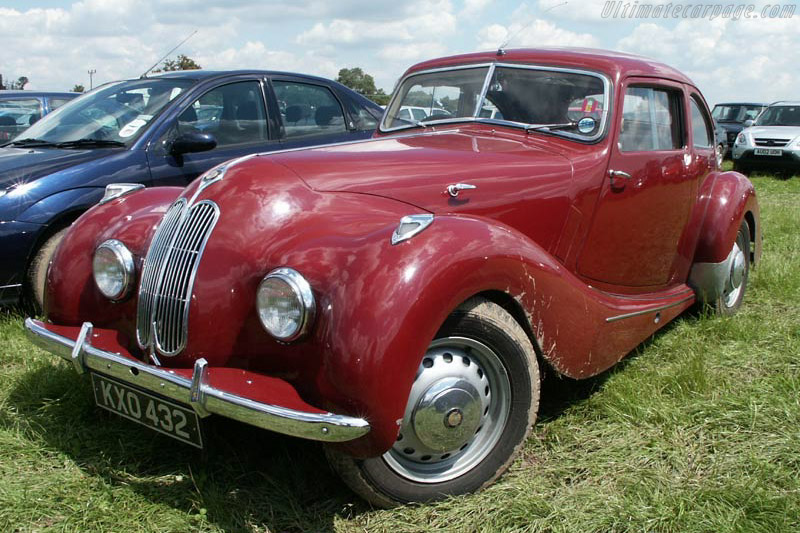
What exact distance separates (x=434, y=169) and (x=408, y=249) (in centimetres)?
70

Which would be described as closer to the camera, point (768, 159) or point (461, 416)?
point (461, 416)

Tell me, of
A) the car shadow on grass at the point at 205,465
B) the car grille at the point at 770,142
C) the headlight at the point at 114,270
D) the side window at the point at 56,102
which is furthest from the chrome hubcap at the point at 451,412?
the car grille at the point at 770,142

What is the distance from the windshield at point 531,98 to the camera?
3446 mm

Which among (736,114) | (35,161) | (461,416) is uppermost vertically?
(736,114)

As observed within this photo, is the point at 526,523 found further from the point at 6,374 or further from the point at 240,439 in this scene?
the point at 6,374

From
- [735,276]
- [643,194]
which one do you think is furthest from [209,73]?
[735,276]

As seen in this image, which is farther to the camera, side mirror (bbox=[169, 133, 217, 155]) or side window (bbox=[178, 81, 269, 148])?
side window (bbox=[178, 81, 269, 148])

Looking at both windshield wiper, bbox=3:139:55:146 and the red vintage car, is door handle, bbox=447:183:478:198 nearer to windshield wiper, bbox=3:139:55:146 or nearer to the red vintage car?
the red vintage car

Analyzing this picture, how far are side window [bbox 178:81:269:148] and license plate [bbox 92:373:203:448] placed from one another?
2.85 m

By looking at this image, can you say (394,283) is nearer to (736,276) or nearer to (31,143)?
(736,276)

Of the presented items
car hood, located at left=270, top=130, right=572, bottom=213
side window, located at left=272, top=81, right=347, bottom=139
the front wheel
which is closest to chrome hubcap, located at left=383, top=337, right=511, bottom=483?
the front wheel

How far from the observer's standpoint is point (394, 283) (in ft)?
7.04

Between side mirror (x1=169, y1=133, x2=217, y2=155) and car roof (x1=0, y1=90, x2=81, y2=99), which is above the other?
car roof (x1=0, y1=90, x2=81, y2=99)

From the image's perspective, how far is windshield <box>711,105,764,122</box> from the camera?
18578 millimetres
